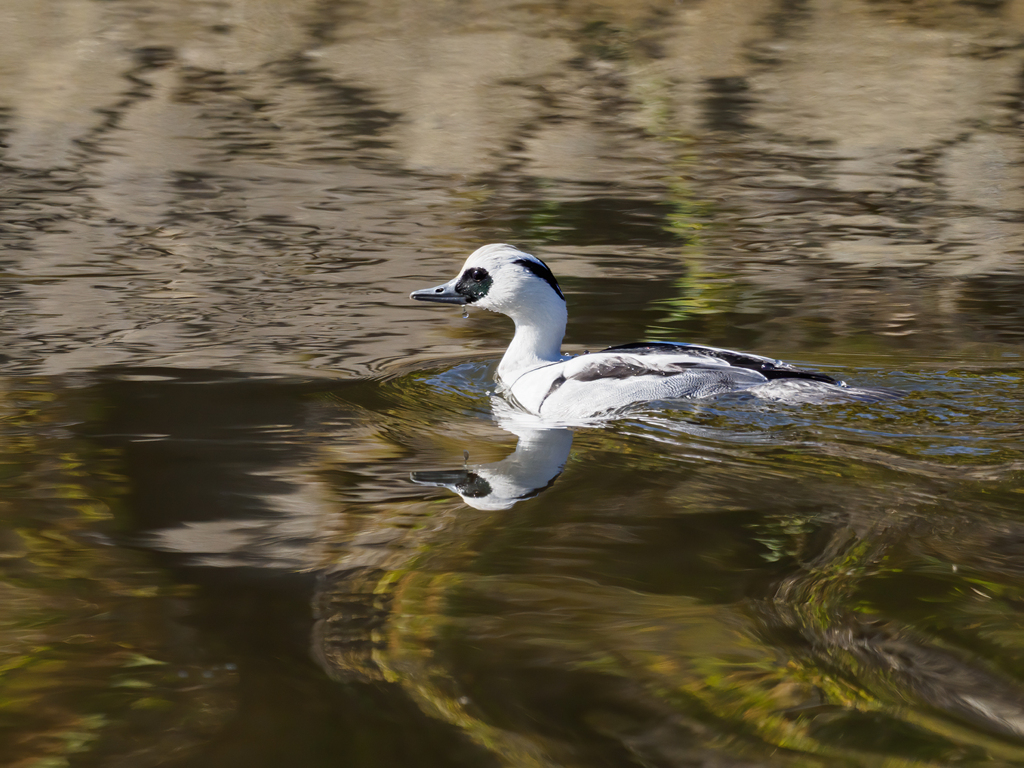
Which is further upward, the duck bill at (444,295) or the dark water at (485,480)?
the duck bill at (444,295)

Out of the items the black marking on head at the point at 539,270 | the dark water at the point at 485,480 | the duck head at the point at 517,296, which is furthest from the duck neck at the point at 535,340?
the dark water at the point at 485,480

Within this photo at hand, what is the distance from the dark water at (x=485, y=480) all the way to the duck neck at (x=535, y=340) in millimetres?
255

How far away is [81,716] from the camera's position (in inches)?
127

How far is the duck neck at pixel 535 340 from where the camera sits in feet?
22.7

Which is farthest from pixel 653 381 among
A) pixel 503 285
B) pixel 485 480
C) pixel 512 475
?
pixel 503 285

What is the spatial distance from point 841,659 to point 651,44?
2144cm

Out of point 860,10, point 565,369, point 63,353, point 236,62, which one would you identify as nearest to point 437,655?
point 565,369

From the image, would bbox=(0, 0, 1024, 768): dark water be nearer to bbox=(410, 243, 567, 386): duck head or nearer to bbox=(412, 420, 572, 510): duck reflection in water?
bbox=(412, 420, 572, 510): duck reflection in water

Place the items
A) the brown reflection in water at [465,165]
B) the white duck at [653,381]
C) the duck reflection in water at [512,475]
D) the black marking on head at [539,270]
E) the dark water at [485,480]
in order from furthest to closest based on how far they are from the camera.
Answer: the brown reflection in water at [465,165] → the black marking on head at [539,270] → the white duck at [653,381] → the duck reflection in water at [512,475] → the dark water at [485,480]

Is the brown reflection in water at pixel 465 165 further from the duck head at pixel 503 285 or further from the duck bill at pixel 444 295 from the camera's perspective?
the duck head at pixel 503 285

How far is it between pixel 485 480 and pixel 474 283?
2.15 metres

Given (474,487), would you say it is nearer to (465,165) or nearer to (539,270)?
(539,270)

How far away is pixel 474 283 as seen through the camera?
6.99m

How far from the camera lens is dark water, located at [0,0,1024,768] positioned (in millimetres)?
3256
